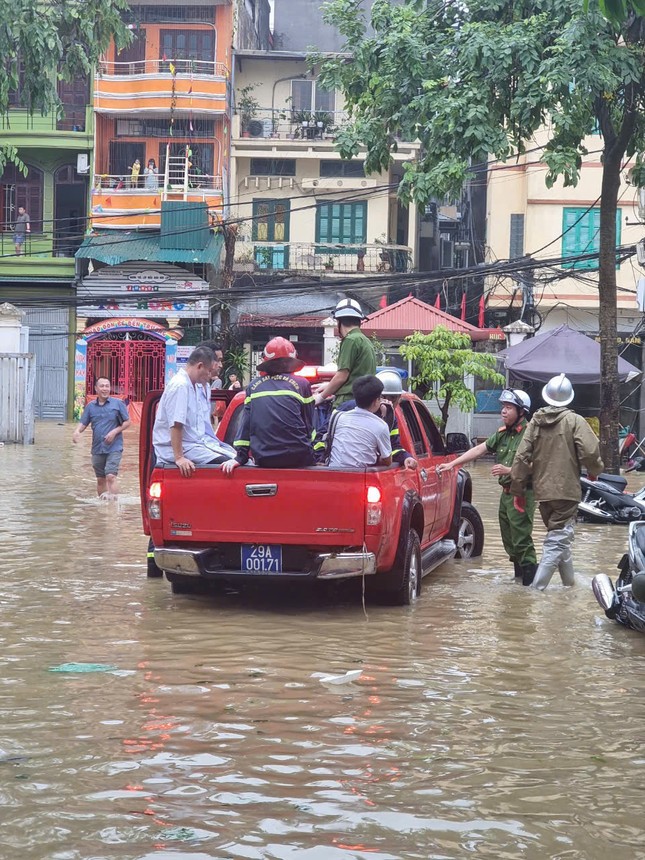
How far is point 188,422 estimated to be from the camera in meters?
9.66

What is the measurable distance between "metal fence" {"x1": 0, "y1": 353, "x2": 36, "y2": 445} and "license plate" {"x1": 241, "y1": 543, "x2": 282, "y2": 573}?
20.2m

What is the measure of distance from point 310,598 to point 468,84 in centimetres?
1061

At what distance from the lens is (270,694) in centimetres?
669

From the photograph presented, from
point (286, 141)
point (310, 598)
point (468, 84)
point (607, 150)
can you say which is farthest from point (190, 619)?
point (286, 141)

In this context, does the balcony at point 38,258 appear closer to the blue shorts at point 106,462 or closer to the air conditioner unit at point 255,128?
the air conditioner unit at point 255,128

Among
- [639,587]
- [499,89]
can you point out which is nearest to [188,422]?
[639,587]

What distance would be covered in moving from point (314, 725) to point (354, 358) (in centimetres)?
424

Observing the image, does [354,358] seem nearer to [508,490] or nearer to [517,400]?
[517,400]

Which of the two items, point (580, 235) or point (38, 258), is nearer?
point (580, 235)

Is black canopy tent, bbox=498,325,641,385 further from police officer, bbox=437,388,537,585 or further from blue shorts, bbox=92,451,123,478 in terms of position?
police officer, bbox=437,388,537,585

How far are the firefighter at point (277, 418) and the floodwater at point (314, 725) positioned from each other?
45.1 inches

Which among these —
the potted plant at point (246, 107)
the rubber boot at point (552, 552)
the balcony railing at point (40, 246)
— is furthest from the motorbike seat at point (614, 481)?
the potted plant at point (246, 107)

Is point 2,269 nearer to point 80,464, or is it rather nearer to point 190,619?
point 80,464

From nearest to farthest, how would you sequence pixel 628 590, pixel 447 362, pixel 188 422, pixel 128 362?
1. pixel 628 590
2. pixel 188 422
3. pixel 447 362
4. pixel 128 362
